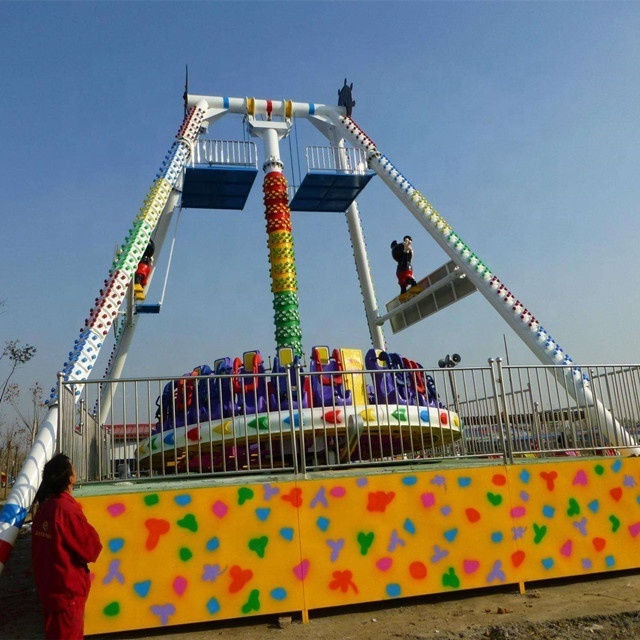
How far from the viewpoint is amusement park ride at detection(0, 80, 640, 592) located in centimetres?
980

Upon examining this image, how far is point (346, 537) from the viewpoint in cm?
649

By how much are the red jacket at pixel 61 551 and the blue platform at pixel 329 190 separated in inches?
481

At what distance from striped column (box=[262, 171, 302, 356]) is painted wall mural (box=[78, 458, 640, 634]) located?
21.8 ft

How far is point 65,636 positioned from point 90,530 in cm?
64

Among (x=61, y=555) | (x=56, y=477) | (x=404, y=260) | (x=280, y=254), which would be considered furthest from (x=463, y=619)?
(x=404, y=260)

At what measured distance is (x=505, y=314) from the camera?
42.5 ft

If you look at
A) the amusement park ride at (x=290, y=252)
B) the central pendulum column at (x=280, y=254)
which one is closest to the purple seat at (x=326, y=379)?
the amusement park ride at (x=290, y=252)

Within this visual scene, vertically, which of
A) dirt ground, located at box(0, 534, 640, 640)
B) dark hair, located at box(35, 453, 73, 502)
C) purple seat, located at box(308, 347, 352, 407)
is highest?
purple seat, located at box(308, 347, 352, 407)

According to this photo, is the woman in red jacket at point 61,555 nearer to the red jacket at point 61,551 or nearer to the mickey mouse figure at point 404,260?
the red jacket at point 61,551

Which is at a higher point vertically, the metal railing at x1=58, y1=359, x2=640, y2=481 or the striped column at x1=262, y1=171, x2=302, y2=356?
the striped column at x1=262, y1=171, x2=302, y2=356

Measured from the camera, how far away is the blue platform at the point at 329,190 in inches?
611

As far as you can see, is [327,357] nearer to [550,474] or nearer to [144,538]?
[550,474]

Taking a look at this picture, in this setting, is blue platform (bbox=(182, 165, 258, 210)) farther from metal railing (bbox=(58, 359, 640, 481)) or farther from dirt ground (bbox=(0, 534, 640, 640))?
dirt ground (bbox=(0, 534, 640, 640))

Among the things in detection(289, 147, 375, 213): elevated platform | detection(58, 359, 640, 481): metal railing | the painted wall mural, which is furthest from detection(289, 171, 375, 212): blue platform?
the painted wall mural
